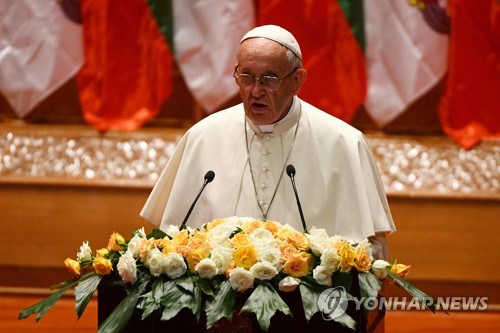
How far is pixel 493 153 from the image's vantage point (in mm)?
6875

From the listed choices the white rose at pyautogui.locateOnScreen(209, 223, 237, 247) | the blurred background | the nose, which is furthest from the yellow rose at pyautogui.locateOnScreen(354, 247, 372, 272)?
the blurred background

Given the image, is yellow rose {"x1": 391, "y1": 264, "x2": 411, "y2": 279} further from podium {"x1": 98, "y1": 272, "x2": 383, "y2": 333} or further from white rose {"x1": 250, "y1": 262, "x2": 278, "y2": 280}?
white rose {"x1": 250, "y1": 262, "x2": 278, "y2": 280}

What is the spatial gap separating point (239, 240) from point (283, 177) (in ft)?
4.03

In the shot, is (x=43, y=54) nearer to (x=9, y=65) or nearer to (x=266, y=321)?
(x=9, y=65)

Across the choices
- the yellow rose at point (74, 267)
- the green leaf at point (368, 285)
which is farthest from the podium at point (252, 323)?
the yellow rose at point (74, 267)

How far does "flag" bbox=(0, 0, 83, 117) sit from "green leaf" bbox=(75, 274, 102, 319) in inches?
162

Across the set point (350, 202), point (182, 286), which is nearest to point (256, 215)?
point (350, 202)

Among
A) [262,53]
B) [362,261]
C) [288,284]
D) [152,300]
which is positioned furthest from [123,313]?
[262,53]

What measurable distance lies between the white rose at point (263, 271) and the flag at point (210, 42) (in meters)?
3.99

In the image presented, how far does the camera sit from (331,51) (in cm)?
689

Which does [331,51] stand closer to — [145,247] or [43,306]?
[145,247]

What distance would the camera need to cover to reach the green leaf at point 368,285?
3.03 m

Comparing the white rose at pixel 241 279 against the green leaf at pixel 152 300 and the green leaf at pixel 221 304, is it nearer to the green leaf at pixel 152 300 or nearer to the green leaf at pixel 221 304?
the green leaf at pixel 221 304

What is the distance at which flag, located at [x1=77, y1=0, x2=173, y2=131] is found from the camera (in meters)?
7.01
